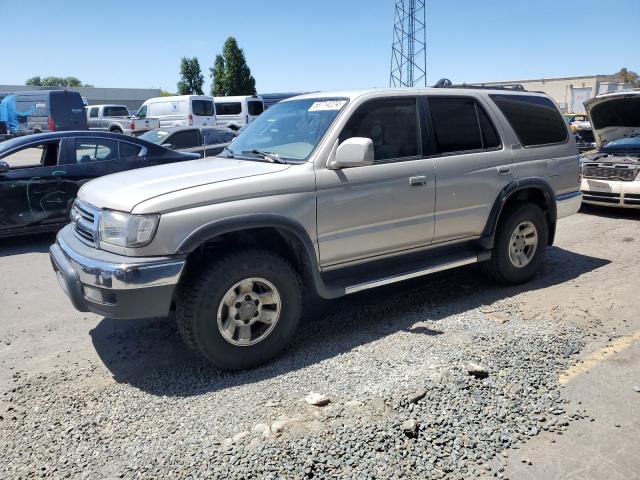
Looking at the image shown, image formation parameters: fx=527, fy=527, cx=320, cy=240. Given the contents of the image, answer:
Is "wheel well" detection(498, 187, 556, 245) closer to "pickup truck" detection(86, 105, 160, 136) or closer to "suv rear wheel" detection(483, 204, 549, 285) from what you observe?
"suv rear wheel" detection(483, 204, 549, 285)

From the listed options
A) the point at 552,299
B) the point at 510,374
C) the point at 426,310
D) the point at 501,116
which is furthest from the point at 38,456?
the point at 501,116

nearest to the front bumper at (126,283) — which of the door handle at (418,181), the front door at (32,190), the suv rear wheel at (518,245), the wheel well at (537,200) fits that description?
the door handle at (418,181)

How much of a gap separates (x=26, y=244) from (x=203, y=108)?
17044mm

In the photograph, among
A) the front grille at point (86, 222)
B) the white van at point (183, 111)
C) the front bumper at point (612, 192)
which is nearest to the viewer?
the front grille at point (86, 222)

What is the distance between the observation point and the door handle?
173 inches

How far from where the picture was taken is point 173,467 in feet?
8.84

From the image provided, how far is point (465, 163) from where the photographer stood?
4762 millimetres

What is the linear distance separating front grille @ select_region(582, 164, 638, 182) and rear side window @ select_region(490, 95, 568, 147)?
3.39m

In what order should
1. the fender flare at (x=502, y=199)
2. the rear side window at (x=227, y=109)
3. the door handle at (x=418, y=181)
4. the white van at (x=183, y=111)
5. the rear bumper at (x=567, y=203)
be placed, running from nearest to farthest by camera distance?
the door handle at (x=418, y=181)
the fender flare at (x=502, y=199)
the rear bumper at (x=567, y=203)
the white van at (x=183, y=111)
the rear side window at (x=227, y=109)

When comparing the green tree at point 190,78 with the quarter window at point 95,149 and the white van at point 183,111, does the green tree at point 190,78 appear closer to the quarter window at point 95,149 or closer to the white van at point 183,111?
the white van at point 183,111

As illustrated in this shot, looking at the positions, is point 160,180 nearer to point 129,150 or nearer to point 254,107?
point 129,150

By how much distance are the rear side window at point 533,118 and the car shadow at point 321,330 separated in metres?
1.50

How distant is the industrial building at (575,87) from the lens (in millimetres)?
42688

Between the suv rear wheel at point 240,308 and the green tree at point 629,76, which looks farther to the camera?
the green tree at point 629,76
